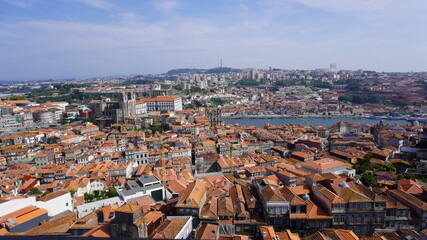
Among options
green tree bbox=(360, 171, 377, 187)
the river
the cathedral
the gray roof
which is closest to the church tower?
the cathedral

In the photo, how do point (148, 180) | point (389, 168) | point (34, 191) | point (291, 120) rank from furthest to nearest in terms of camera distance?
point (291, 120) → point (389, 168) → point (34, 191) → point (148, 180)

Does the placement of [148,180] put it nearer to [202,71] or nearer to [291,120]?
[291,120]

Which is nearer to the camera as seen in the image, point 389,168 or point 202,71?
point 389,168

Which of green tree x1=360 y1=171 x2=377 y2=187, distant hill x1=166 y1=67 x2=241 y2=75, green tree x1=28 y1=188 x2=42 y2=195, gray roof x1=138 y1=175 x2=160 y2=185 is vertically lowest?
green tree x1=28 y1=188 x2=42 y2=195

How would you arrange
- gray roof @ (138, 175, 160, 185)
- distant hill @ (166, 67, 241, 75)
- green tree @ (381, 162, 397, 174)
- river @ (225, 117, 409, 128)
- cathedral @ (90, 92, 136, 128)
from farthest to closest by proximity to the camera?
distant hill @ (166, 67, 241, 75)
river @ (225, 117, 409, 128)
cathedral @ (90, 92, 136, 128)
green tree @ (381, 162, 397, 174)
gray roof @ (138, 175, 160, 185)

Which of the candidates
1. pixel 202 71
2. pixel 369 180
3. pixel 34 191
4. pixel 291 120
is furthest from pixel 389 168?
pixel 202 71

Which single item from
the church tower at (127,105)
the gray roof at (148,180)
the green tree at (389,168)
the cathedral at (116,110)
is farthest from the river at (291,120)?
the gray roof at (148,180)

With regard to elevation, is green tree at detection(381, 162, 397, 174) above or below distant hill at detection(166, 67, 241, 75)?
below

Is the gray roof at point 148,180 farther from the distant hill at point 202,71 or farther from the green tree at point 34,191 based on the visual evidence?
the distant hill at point 202,71

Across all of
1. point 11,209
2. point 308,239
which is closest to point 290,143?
point 308,239

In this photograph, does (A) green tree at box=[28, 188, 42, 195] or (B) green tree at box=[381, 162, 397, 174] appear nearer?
(A) green tree at box=[28, 188, 42, 195]

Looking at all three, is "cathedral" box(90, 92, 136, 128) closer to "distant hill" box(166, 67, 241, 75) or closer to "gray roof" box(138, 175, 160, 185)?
"gray roof" box(138, 175, 160, 185)

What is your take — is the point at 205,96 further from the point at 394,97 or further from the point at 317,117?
the point at 394,97
